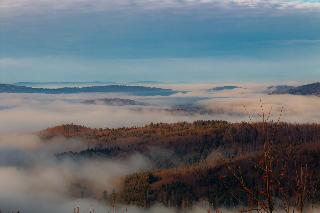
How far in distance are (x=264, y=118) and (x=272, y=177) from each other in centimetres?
189

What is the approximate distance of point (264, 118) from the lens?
19438 mm

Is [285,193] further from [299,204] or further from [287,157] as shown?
[287,157]

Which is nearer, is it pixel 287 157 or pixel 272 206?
pixel 272 206

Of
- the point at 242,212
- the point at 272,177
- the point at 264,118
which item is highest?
the point at 264,118

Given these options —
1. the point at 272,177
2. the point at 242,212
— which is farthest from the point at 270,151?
the point at 242,212

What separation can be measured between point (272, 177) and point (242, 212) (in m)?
1.53

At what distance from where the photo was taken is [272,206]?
19000mm

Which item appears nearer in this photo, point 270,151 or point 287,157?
point 270,151

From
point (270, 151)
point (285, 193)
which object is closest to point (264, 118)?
point (270, 151)

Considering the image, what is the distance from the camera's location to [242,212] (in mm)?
19500

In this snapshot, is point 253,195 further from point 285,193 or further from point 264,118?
point 264,118

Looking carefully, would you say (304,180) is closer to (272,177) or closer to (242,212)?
(272,177)

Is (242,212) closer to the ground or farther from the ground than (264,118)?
closer to the ground

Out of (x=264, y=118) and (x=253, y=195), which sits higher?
(x=264, y=118)
